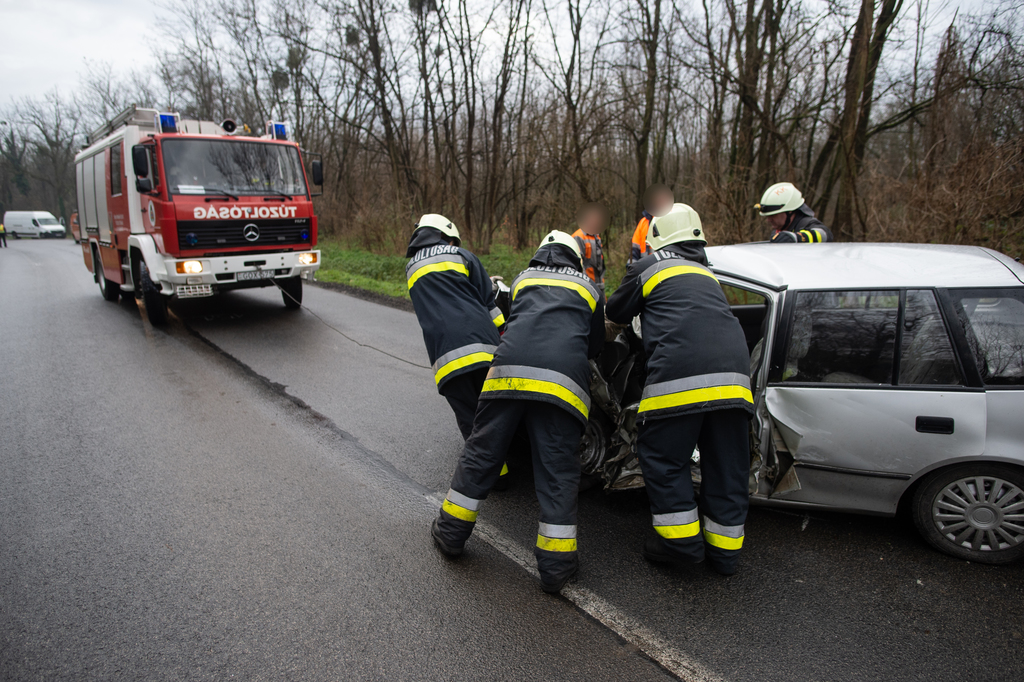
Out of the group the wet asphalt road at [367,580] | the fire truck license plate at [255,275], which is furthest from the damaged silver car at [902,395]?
the fire truck license plate at [255,275]

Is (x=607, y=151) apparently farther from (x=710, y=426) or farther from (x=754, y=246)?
(x=710, y=426)

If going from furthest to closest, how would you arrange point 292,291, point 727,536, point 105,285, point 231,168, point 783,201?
point 105,285 → point 292,291 → point 231,168 → point 783,201 → point 727,536

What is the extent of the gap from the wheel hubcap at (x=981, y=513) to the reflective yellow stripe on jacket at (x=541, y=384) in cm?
183

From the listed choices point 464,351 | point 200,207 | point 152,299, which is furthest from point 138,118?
point 464,351

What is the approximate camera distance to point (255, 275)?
8.10 m

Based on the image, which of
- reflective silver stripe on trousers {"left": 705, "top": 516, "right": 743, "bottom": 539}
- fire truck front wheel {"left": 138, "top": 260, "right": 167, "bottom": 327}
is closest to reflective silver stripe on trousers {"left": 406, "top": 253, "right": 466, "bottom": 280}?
reflective silver stripe on trousers {"left": 705, "top": 516, "right": 743, "bottom": 539}

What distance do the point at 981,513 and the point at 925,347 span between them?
831 mm

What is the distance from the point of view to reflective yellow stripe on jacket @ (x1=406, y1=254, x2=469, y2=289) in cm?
359

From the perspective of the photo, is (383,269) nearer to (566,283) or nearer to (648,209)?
(648,209)

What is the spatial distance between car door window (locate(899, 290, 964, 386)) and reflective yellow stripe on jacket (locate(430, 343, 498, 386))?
85.1 inches

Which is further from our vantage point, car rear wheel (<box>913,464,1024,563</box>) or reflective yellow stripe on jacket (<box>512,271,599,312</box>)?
reflective yellow stripe on jacket (<box>512,271,599,312</box>)

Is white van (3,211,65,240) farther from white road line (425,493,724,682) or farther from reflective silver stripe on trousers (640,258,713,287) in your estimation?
reflective silver stripe on trousers (640,258,713,287)

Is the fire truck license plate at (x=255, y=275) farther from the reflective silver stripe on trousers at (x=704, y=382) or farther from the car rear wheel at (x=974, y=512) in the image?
the car rear wheel at (x=974, y=512)

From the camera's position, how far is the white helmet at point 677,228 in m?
3.12
